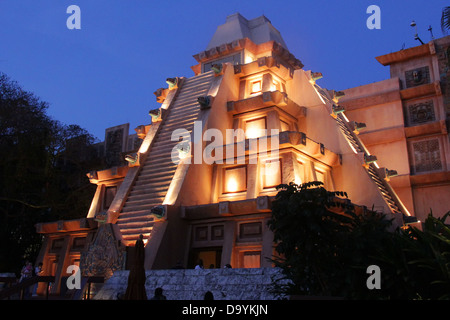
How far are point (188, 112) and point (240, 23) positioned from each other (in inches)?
326

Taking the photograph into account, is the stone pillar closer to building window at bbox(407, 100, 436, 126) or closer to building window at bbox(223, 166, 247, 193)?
building window at bbox(223, 166, 247, 193)

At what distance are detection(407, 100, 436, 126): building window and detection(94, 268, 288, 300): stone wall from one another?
1629 cm

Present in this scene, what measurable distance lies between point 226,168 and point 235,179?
71cm

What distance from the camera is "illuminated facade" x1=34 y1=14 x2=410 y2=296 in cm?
1520

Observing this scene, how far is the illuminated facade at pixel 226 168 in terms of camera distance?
15203 mm

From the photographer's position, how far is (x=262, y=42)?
24.4 m

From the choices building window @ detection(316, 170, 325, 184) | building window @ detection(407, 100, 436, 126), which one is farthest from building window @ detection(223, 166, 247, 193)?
building window @ detection(407, 100, 436, 126)

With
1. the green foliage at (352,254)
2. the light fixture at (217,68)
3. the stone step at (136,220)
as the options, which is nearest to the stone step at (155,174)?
the stone step at (136,220)

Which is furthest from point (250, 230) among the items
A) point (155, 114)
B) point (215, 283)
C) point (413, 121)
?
point (413, 121)

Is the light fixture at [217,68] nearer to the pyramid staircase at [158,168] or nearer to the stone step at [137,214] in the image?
the pyramid staircase at [158,168]

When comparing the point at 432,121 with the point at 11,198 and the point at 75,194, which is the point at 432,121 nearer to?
the point at 75,194
